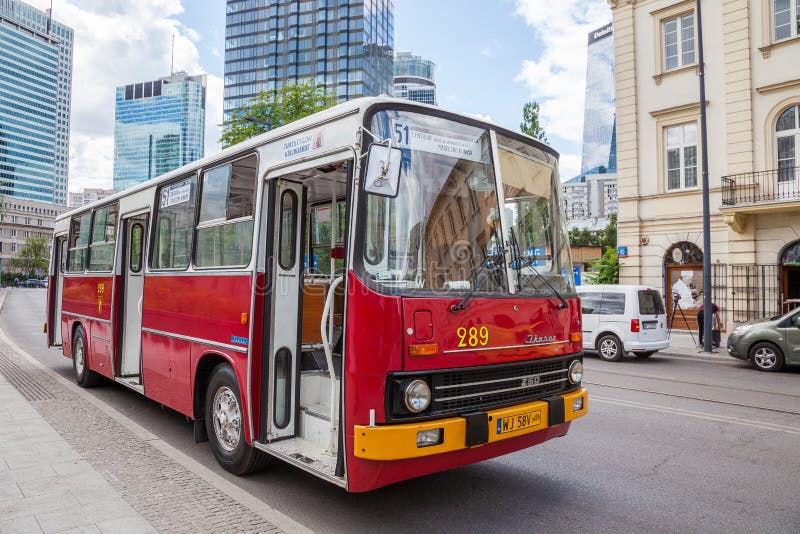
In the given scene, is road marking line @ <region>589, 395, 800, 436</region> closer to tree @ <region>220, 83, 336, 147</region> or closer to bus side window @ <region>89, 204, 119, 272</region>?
bus side window @ <region>89, 204, 119, 272</region>

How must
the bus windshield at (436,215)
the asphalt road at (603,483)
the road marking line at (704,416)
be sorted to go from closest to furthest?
the bus windshield at (436,215)
the asphalt road at (603,483)
the road marking line at (704,416)

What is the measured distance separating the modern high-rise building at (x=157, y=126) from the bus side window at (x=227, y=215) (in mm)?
131482

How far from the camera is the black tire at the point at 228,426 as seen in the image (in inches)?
196

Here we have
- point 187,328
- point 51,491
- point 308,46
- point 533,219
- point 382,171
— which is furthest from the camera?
point 308,46

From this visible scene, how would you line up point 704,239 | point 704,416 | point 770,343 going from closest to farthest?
point 704,416, point 770,343, point 704,239

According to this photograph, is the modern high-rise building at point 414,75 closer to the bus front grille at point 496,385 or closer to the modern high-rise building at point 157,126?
the modern high-rise building at point 157,126

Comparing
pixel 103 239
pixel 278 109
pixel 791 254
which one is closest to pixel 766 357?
pixel 791 254

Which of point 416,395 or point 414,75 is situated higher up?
point 414,75

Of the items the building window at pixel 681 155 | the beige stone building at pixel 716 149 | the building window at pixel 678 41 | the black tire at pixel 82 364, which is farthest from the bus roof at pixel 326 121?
the building window at pixel 678 41

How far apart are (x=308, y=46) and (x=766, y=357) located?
280 ft

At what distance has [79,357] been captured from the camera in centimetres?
954

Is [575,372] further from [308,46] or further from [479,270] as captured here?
[308,46]

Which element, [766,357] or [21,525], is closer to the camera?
[21,525]

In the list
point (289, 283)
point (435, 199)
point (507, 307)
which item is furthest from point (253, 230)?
point (507, 307)
